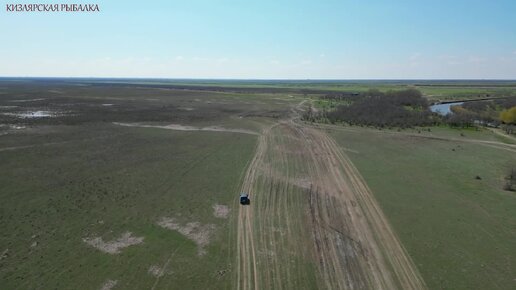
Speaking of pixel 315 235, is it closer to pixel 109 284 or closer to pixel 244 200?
pixel 244 200

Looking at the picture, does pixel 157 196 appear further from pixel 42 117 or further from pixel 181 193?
pixel 42 117

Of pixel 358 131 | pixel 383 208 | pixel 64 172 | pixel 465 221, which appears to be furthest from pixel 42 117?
pixel 465 221

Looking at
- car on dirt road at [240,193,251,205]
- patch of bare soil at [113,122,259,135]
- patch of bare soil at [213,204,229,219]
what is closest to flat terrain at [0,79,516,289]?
patch of bare soil at [213,204,229,219]

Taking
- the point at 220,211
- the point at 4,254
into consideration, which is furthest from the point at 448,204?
the point at 4,254

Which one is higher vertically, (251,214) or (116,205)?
(116,205)

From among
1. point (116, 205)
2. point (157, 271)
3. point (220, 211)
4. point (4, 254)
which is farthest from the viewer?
point (116, 205)

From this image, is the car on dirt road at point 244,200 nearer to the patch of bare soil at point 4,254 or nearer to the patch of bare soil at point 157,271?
the patch of bare soil at point 157,271
